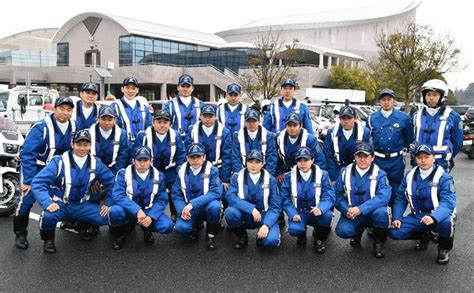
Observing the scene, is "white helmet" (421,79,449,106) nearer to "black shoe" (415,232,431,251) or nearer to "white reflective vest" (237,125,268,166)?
"black shoe" (415,232,431,251)

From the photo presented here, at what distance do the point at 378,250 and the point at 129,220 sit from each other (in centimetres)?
290

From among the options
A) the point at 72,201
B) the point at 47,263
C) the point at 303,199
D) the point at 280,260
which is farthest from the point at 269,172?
the point at 47,263

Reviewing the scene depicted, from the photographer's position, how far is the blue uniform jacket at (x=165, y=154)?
5598 mm

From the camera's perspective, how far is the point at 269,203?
516cm

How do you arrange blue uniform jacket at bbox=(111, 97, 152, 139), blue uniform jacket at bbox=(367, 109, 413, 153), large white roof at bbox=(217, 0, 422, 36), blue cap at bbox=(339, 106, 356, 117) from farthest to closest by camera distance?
large white roof at bbox=(217, 0, 422, 36) → blue uniform jacket at bbox=(111, 97, 152, 139) → blue uniform jacket at bbox=(367, 109, 413, 153) → blue cap at bbox=(339, 106, 356, 117)

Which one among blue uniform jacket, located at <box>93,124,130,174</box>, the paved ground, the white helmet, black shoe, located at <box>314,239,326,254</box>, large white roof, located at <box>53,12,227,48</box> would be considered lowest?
the paved ground

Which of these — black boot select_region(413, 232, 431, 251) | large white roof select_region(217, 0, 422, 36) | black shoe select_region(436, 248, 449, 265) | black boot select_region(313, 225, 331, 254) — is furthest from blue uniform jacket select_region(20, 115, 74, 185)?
large white roof select_region(217, 0, 422, 36)

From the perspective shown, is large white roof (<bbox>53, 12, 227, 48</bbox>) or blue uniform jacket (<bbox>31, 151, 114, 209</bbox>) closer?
blue uniform jacket (<bbox>31, 151, 114, 209</bbox>)

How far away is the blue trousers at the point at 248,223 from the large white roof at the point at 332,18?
236 ft

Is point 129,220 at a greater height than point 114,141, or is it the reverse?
point 114,141

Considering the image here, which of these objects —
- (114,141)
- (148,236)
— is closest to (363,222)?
(148,236)

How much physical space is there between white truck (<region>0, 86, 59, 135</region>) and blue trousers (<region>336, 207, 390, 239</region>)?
10.4 metres

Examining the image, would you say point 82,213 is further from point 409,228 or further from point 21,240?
point 409,228

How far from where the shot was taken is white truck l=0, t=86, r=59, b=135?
41.1 feet
